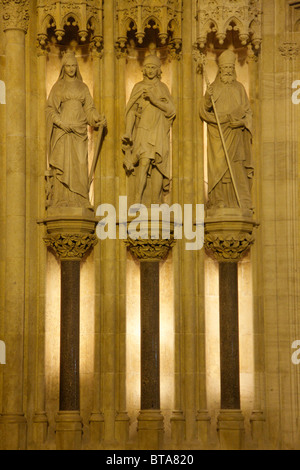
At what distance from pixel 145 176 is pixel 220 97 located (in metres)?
1.46

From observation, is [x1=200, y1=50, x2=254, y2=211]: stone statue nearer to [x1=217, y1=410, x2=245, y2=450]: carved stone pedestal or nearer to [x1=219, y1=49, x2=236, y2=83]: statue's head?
[x1=219, y1=49, x2=236, y2=83]: statue's head

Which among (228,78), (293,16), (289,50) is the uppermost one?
(293,16)

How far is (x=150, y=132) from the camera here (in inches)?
697

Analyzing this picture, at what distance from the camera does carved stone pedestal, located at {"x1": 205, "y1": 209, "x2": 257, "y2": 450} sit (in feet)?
56.6

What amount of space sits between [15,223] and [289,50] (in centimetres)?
433

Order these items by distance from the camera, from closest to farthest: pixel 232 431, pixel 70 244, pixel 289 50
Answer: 1. pixel 232 431
2. pixel 70 244
3. pixel 289 50

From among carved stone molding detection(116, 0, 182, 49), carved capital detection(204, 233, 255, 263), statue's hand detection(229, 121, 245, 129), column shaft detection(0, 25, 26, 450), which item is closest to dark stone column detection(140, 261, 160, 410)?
carved capital detection(204, 233, 255, 263)

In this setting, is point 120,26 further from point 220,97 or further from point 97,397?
point 97,397

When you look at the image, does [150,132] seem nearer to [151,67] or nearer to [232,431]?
[151,67]

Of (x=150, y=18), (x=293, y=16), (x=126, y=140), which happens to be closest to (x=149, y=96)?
(x=126, y=140)

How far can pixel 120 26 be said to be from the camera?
17953 millimetres

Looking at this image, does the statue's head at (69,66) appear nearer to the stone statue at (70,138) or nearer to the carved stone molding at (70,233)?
the stone statue at (70,138)

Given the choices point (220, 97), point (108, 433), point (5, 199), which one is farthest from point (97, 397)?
point (220, 97)

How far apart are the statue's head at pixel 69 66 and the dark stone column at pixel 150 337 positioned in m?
2.67
